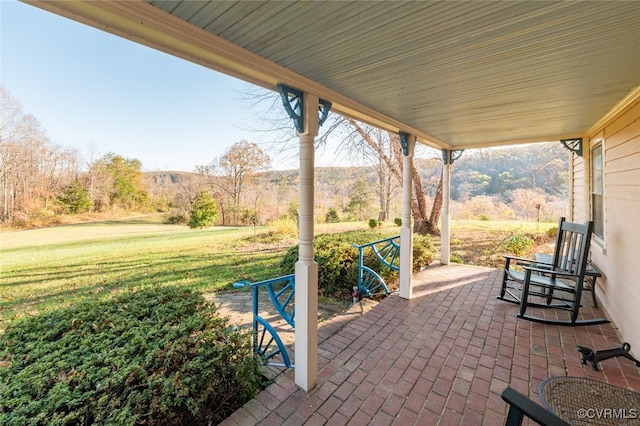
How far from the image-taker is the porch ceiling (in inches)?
47.1

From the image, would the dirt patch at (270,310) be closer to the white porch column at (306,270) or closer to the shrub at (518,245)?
the white porch column at (306,270)

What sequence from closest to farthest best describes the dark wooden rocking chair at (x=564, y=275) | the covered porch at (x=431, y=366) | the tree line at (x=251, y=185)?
1. the covered porch at (x=431, y=366)
2. the dark wooden rocking chair at (x=564, y=275)
3. the tree line at (x=251, y=185)

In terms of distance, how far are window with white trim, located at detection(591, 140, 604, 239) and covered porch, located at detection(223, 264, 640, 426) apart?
1.18 m

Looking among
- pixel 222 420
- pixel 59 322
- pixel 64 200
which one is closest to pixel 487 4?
pixel 222 420

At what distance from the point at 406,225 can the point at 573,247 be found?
6.46 feet

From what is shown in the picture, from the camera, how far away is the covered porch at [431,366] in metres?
1.81

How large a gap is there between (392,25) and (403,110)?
1.62m

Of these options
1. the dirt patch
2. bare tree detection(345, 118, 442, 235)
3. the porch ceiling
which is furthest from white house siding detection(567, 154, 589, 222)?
bare tree detection(345, 118, 442, 235)

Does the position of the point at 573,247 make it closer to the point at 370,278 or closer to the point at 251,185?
the point at 370,278

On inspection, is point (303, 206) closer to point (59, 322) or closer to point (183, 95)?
point (59, 322)

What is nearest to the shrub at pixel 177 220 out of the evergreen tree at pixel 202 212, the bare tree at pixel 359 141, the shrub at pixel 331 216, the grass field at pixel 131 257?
the grass field at pixel 131 257

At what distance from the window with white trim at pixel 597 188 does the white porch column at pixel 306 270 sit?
4.22 m

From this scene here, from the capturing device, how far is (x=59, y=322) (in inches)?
79.2

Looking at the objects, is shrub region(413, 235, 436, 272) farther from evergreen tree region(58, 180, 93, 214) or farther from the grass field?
evergreen tree region(58, 180, 93, 214)
